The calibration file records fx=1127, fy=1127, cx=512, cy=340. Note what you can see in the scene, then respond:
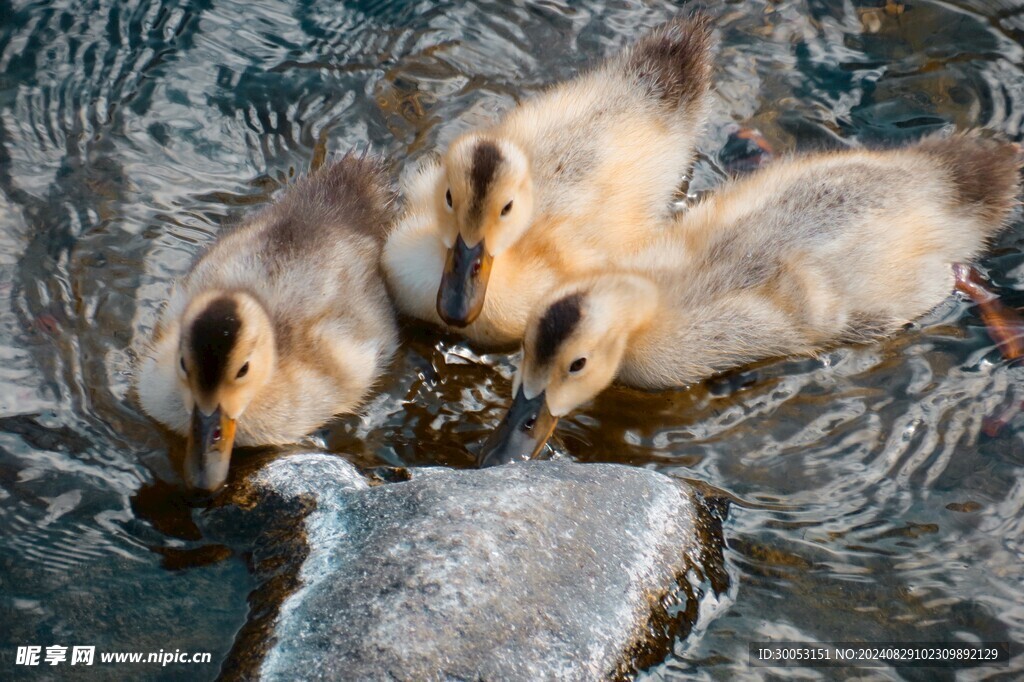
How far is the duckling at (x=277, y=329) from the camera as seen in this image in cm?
349

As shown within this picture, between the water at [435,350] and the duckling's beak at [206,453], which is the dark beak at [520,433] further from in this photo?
the duckling's beak at [206,453]

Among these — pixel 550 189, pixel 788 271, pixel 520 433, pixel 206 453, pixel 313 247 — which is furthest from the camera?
pixel 550 189

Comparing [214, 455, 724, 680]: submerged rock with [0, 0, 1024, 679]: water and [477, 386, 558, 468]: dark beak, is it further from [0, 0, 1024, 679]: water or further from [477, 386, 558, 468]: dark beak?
[477, 386, 558, 468]: dark beak

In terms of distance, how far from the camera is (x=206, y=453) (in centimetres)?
352

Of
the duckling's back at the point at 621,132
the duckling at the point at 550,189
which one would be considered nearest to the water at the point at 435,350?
the duckling at the point at 550,189

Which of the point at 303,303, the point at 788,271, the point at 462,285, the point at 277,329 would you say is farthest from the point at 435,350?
the point at 788,271

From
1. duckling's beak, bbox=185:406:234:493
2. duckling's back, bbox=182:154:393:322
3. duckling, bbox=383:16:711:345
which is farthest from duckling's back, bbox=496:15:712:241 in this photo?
duckling's beak, bbox=185:406:234:493

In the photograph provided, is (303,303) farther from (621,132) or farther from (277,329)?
(621,132)

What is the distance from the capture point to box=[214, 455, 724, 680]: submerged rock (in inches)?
109

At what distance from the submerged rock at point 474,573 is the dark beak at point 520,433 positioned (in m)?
0.28

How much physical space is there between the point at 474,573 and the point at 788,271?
6.51ft

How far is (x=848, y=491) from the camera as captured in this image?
3.72m

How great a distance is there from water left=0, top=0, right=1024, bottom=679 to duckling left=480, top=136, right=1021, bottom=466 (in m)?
0.14

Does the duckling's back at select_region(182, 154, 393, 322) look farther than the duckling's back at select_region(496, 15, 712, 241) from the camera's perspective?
No
